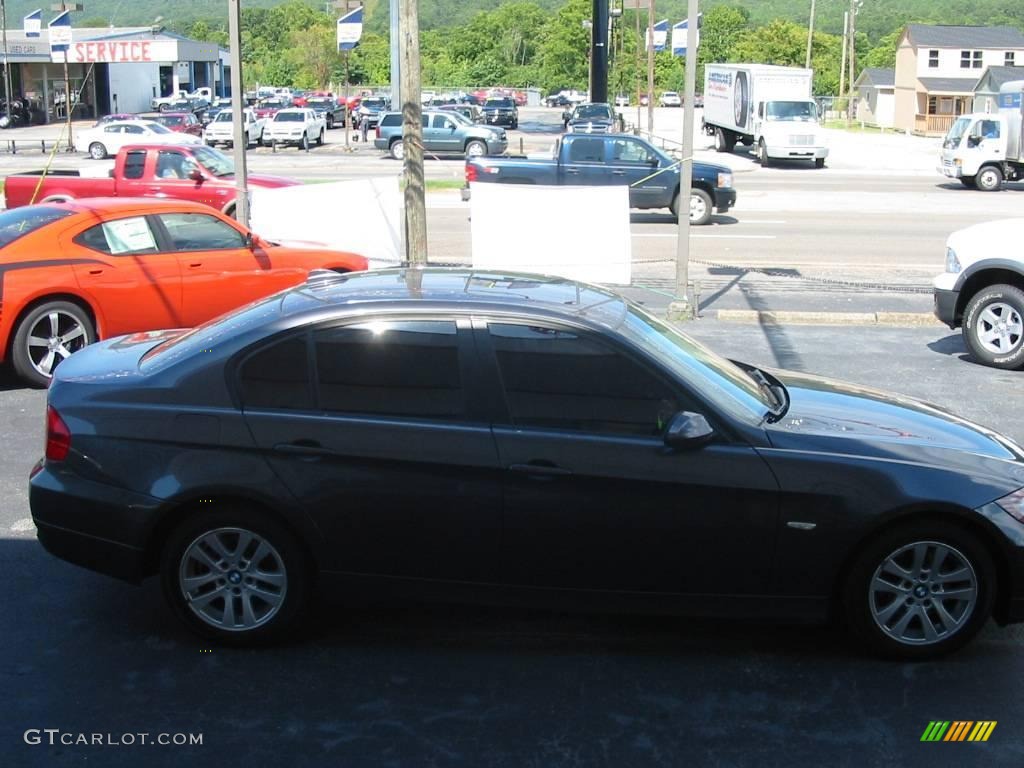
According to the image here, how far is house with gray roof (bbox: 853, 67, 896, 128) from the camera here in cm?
9020

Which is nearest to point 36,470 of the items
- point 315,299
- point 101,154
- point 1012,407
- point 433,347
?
point 315,299

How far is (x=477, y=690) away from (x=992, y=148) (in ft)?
101

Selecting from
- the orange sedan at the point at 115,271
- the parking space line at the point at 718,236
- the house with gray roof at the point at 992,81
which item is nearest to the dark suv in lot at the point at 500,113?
→ the house with gray roof at the point at 992,81

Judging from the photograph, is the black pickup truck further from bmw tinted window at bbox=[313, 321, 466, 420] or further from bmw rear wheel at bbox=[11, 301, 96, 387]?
bmw tinted window at bbox=[313, 321, 466, 420]

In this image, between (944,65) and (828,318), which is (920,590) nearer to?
(828,318)

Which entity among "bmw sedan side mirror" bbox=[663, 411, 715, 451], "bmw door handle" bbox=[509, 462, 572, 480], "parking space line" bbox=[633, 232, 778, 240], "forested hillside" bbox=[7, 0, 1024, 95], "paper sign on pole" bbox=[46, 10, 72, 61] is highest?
"forested hillside" bbox=[7, 0, 1024, 95]

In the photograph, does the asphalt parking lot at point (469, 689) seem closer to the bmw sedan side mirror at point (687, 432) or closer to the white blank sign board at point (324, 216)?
the bmw sedan side mirror at point (687, 432)

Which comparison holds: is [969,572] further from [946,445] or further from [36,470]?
[36,470]

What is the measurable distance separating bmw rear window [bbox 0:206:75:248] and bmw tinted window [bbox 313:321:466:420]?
228 inches

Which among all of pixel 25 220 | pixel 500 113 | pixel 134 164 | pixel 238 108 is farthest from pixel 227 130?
pixel 25 220

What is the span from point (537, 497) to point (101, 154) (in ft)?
142

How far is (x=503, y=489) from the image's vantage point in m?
4.96

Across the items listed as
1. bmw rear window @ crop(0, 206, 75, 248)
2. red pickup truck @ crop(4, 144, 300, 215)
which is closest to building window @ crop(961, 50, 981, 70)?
red pickup truck @ crop(4, 144, 300, 215)

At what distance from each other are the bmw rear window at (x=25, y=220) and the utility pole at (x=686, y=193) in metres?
5.87
